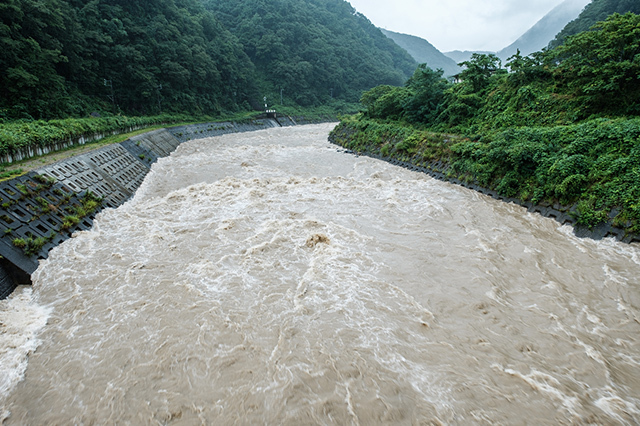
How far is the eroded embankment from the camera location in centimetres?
991

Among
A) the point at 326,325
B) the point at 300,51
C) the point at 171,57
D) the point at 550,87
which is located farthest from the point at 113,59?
the point at 300,51

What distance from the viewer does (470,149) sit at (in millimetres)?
16625

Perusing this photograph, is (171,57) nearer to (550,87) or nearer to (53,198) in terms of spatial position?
(53,198)

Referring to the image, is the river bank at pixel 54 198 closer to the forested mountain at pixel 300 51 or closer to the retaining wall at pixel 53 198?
the retaining wall at pixel 53 198

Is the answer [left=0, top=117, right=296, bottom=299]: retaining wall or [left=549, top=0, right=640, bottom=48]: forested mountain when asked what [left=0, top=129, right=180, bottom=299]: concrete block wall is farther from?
[left=549, top=0, right=640, bottom=48]: forested mountain

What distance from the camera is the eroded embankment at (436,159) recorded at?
9.91m

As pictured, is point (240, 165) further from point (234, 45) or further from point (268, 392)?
point (234, 45)

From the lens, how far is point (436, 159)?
19031 mm

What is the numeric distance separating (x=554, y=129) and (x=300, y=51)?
85.2 m

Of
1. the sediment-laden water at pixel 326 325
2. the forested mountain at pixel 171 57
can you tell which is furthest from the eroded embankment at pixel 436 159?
the forested mountain at pixel 171 57

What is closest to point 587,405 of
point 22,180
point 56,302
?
point 56,302

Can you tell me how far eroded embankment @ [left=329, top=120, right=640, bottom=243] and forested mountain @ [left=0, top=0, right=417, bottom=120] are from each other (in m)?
27.7

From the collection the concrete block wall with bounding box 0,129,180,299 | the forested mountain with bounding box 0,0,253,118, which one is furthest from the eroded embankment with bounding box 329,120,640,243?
the forested mountain with bounding box 0,0,253,118

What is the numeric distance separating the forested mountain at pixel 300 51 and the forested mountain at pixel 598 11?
156 ft
